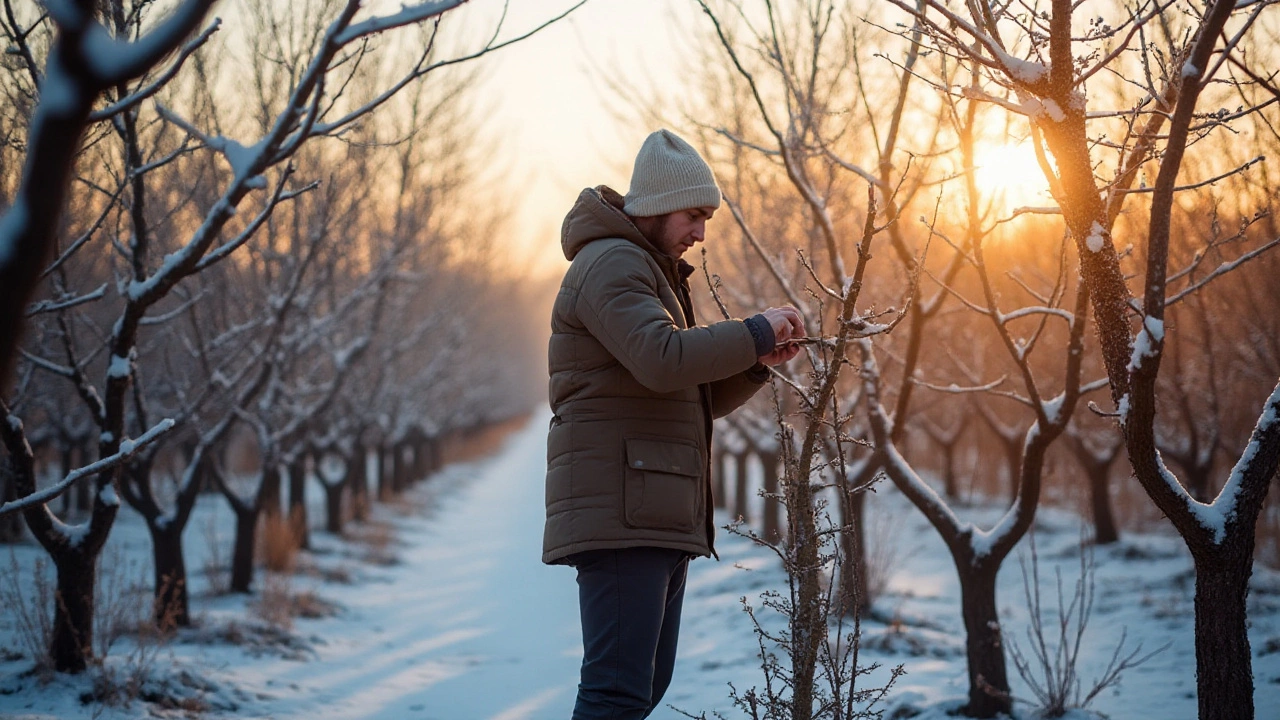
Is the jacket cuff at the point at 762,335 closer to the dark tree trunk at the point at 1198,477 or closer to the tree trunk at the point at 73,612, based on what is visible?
the tree trunk at the point at 73,612

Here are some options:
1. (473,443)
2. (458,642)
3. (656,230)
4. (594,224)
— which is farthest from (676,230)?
(473,443)

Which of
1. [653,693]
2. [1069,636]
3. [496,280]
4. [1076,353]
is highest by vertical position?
[496,280]

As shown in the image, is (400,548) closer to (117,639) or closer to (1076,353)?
(117,639)

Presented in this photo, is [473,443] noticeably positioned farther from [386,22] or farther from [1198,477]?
[386,22]

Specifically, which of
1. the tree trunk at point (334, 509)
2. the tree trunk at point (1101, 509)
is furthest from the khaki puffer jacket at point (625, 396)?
the tree trunk at point (334, 509)

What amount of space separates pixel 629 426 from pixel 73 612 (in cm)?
339

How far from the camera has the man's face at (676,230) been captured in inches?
101

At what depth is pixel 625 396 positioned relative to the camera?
7.80 ft

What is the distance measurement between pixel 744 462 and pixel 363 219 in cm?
627

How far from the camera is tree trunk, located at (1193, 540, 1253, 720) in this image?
2.69 meters

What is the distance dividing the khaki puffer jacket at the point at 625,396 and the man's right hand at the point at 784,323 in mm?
85

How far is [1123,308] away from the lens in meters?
2.73

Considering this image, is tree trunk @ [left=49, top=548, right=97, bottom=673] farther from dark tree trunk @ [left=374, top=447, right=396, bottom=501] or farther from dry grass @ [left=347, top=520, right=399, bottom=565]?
dark tree trunk @ [left=374, top=447, right=396, bottom=501]

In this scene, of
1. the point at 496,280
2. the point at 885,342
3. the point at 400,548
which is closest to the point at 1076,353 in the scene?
the point at 885,342
